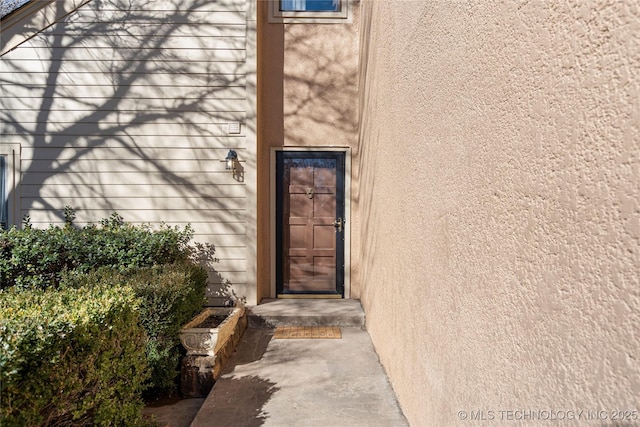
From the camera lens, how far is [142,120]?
223 inches

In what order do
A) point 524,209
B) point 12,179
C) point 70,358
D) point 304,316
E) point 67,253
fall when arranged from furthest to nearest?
point 12,179 < point 304,316 < point 67,253 < point 70,358 < point 524,209

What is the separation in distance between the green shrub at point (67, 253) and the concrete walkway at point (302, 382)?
1553 millimetres

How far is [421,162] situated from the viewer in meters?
2.55

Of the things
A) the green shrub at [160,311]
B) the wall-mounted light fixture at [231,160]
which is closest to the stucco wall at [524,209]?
the green shrub at [160,311]

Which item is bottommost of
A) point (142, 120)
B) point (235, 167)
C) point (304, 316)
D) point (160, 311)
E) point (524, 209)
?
point (304, 316)

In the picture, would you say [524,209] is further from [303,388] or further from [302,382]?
[302,382]

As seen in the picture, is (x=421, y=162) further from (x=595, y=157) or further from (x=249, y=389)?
(x=249, y=389)

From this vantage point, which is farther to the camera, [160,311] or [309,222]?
[309,222]

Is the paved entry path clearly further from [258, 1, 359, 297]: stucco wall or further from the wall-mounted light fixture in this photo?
the wall-mounted light fixture

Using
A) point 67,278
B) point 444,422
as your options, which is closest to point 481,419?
point 444,422

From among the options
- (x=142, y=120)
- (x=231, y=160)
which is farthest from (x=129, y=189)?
(x=231, y=160)

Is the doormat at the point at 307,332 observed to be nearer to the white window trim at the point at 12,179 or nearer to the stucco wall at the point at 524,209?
the stucco wall at the point at 524,209

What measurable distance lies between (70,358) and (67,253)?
3.01 metres

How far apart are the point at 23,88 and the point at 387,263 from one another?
5264 millimetres
